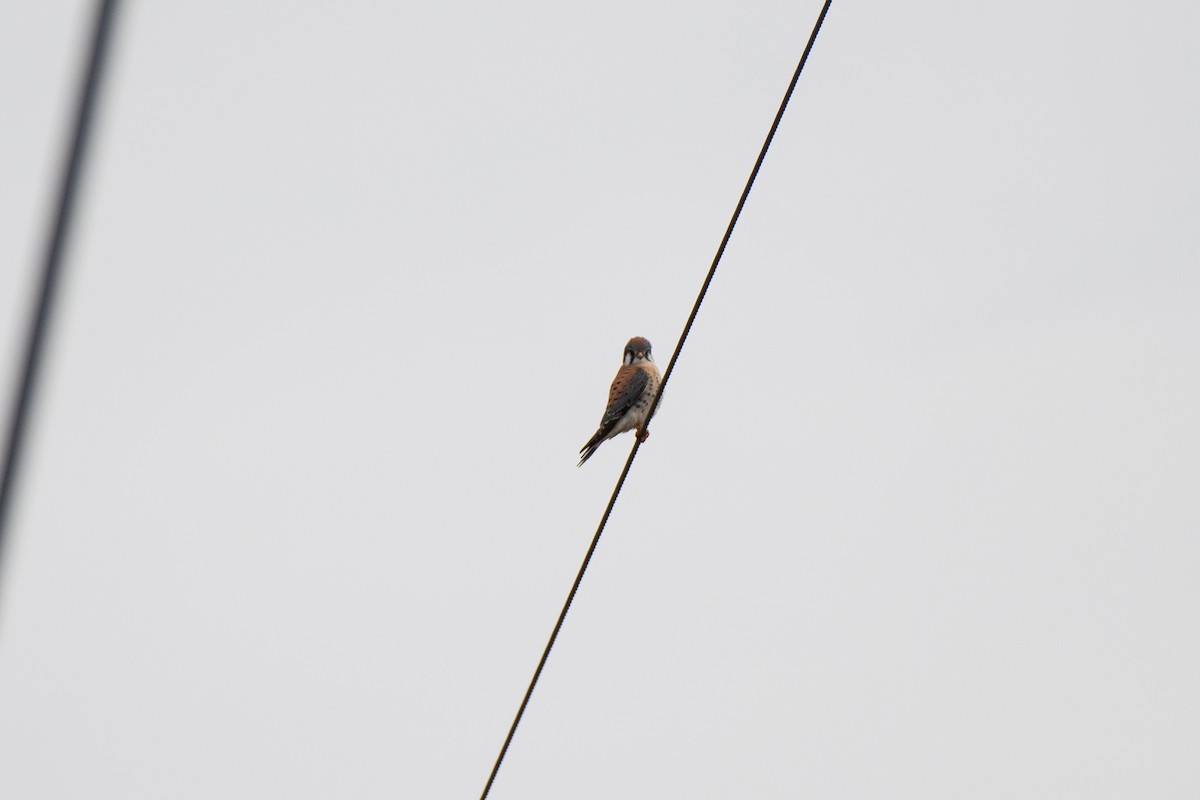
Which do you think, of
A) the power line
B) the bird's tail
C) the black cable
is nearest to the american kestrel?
the bird's tail

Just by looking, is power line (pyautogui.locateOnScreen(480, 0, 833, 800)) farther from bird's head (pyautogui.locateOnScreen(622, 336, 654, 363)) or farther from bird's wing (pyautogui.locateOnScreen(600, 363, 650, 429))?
bird's head (pyautogui.locateOnScreen(622, 336, 654, 363))

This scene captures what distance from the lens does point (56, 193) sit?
105cm

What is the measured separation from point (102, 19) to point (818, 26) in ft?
11.8

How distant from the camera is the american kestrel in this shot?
9055mm

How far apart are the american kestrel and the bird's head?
1.69ft

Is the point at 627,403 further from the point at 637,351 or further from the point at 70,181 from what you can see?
the point at 70,181

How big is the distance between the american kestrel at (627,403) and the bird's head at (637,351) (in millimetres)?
514

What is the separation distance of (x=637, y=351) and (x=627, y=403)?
1.32 metres

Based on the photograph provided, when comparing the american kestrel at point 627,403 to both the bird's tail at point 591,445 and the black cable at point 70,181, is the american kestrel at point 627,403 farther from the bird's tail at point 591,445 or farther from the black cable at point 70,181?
the black cable at point 70,181

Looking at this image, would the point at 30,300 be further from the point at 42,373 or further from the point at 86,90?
the point at 86,90

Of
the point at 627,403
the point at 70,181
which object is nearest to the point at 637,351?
the point at 627,403

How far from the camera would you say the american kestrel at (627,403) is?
29.7 feet

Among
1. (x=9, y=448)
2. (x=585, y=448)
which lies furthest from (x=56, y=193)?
(x=585, y=448)

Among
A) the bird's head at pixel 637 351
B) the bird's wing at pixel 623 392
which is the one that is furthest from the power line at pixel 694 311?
the bird's head at pixel 637 351
